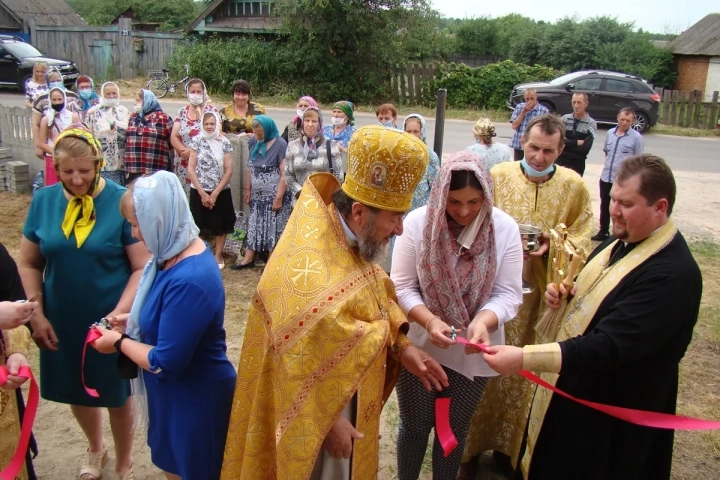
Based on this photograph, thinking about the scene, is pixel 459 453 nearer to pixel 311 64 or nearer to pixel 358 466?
pixel 358 466

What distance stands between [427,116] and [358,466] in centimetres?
1891

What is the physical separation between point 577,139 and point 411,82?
583 inches

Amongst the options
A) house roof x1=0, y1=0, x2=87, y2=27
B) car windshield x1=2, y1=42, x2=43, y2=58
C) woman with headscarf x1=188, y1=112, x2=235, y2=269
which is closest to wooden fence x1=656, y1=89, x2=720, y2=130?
woman with headscarf x1=188, y1=112, x2=235, y2=269

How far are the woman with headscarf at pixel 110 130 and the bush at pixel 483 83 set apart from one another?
16087mm

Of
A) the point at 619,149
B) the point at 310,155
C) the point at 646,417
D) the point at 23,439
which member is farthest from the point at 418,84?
the point at 23,439

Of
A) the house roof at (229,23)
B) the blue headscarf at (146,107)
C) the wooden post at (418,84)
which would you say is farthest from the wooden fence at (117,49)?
the blue headscarf at (146,107)

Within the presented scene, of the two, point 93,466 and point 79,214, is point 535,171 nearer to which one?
point 79,214

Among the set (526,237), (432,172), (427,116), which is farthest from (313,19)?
(526,237)

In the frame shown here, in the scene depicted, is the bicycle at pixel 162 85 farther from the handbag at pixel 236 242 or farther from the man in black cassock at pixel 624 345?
the man in black cassock at pixel 624 345

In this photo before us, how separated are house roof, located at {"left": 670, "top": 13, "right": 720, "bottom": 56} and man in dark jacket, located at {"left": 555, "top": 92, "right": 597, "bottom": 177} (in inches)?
874

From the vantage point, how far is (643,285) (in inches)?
90.0

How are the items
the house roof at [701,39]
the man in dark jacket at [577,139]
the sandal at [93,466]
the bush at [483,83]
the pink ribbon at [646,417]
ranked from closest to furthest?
the pink ribbon at [646,417], the sandal at [93,466], the man in dark jacket at [577,139], the bush at [483,83], the house roof at [701,39]

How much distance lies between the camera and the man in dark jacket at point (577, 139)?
8.69 metres

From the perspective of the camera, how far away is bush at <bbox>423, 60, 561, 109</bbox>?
2214 centimetres
